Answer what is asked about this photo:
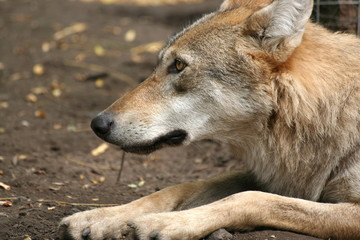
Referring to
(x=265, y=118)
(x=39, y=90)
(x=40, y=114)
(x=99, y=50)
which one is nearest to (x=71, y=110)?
(x=40, y=114)

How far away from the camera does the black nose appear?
4465mm

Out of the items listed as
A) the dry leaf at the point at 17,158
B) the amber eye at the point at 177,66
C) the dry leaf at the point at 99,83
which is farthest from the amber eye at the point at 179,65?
the dry leaf at the point at 99,83

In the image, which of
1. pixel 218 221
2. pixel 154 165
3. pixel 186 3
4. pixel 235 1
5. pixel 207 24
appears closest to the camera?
pixel 218 221

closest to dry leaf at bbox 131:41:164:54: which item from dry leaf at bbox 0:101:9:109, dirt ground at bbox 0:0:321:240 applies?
dirt ground at bbox 0:0:321:240

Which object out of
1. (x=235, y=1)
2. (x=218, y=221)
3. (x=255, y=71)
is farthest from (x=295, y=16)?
(x=218, y=221)

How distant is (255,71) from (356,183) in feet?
3.36

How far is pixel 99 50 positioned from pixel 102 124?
5.86 meters

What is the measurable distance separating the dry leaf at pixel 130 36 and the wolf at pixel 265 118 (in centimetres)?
629

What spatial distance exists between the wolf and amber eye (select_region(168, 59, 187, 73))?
0.04 feet

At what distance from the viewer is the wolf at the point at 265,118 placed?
421 cm

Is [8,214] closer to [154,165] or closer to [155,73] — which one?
[155,73]

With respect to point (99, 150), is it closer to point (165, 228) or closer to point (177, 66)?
point (177, 66)

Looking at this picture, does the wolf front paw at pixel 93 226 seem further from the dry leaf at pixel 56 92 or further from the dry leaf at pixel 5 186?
the dry leaf at pixel 56 92

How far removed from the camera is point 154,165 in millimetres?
6598
